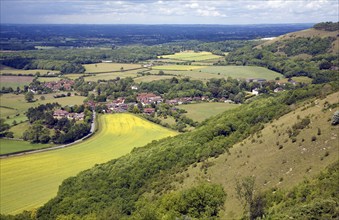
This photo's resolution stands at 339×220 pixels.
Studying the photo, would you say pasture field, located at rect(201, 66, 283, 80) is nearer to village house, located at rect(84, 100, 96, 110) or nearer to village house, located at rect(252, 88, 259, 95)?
village house, located at rect(252, 88, 259, 95)

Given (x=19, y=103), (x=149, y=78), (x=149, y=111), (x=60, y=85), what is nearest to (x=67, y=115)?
(x=149, y=111)

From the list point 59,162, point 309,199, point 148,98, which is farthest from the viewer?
point 148,98

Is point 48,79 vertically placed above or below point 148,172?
below

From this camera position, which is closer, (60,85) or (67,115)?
(67,115)

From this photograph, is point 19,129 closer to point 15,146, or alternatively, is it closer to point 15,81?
point 15,146

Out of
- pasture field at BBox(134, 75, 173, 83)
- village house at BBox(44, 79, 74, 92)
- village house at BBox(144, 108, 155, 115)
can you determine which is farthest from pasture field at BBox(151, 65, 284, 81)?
village house at BBox(144, 108, 155, 115)

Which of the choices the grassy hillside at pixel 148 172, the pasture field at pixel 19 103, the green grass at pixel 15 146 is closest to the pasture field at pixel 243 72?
the pasture field at pixel 19 103
